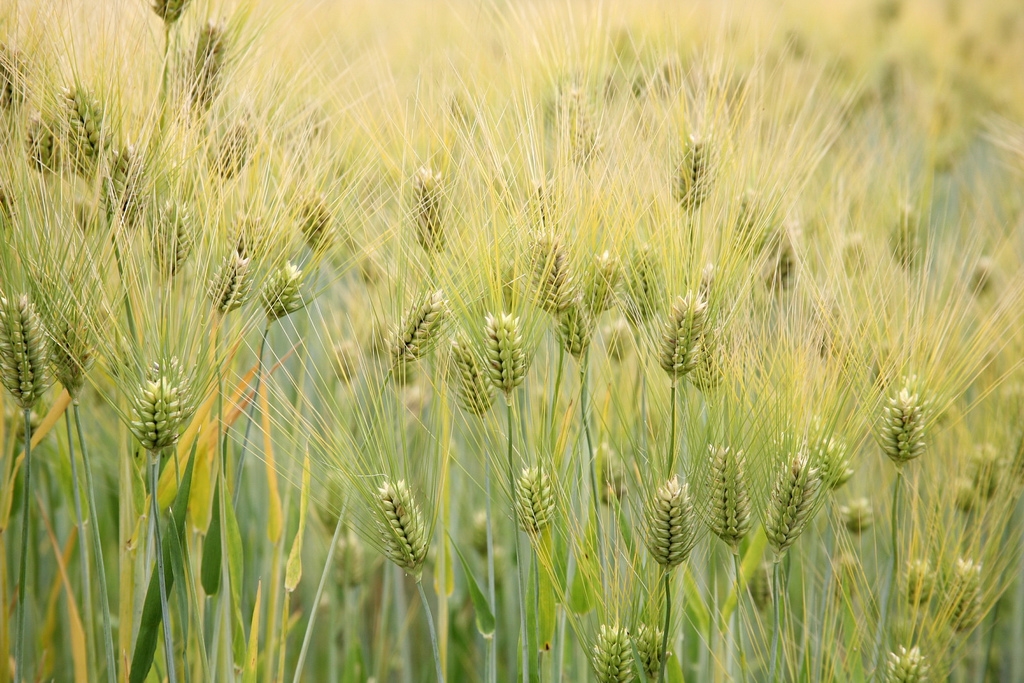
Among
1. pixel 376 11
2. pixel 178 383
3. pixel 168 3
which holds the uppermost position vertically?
pixel 376 11

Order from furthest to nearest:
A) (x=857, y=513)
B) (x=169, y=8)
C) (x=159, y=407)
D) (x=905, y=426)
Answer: (x=857, y=513) < (x=169, y=8) < (x=905, y=426) < (x=159, y=407)

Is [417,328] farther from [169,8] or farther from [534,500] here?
[169,8]

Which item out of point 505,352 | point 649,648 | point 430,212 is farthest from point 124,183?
point 649,648

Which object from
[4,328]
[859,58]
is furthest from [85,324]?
[859,58]

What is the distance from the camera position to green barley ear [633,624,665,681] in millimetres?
667

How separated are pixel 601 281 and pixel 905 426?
327mm

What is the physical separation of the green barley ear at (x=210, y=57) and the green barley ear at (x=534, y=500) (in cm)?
57

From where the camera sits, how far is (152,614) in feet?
2.23

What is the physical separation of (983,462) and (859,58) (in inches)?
64.8

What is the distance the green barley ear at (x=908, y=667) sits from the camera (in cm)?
73

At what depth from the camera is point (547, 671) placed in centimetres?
77

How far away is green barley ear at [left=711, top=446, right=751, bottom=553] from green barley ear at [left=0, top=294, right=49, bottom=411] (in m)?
0.60

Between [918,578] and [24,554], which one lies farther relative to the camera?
[918,578]

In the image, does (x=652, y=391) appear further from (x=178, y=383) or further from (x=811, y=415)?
(x=178, y=383)
